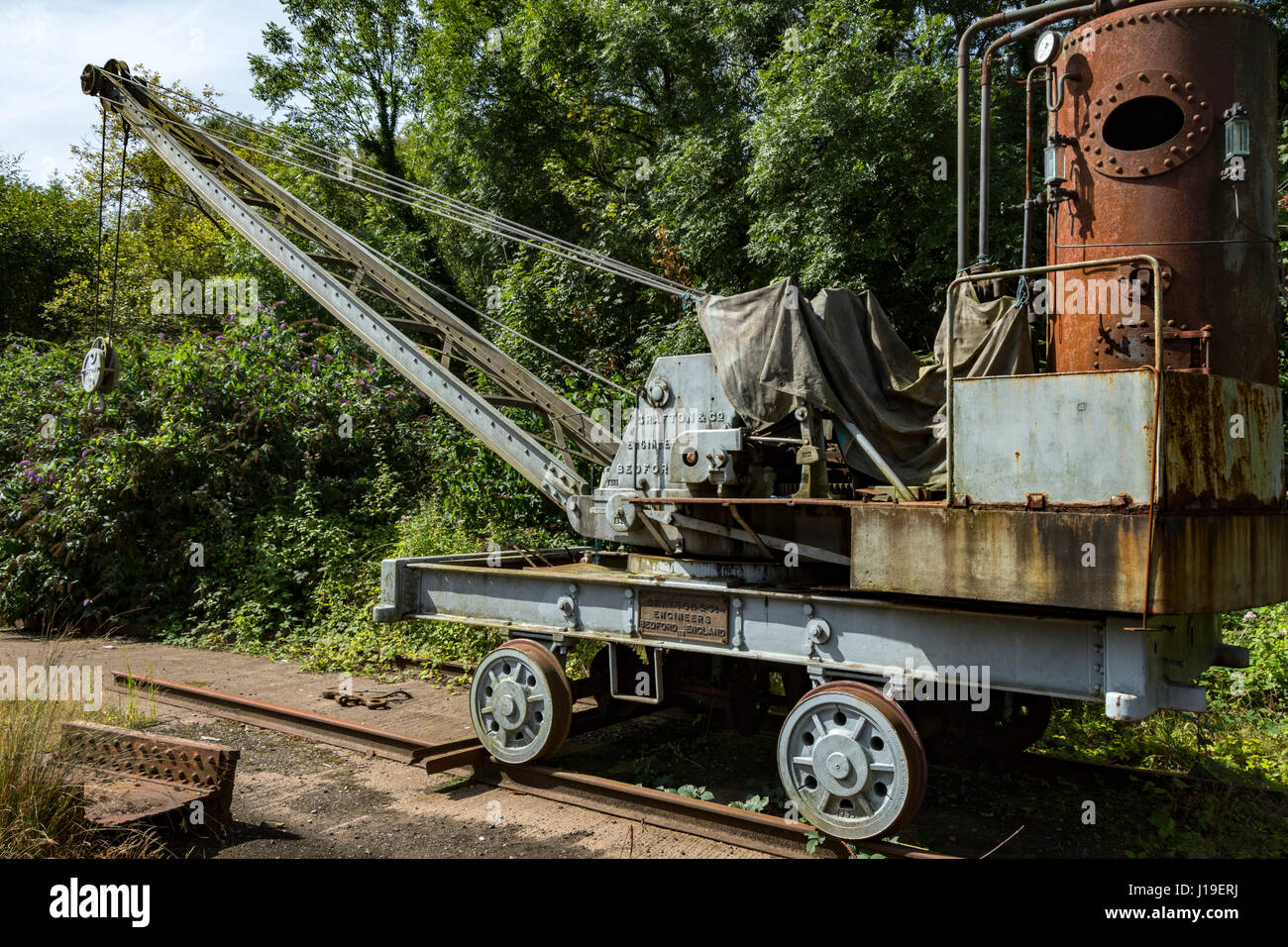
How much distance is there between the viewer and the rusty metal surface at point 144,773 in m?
5.74

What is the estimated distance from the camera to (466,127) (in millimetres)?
Result: 21219

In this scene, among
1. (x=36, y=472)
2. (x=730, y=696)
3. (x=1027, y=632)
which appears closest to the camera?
(x=1027, y=632)

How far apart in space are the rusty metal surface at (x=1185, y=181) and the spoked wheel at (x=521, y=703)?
420cm

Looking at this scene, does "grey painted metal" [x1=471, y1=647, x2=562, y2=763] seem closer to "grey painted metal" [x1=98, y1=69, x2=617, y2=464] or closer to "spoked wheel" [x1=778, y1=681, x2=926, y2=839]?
"spoked wheel" [x1=778, y1=681, x2=926, y2=839]

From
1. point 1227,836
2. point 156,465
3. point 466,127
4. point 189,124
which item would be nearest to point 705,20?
point 466,127

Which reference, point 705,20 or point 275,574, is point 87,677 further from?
point 705,20

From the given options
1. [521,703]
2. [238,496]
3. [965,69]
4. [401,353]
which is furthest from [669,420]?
[238,496]

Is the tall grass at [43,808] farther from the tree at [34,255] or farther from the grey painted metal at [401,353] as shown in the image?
the tree at [34,255]

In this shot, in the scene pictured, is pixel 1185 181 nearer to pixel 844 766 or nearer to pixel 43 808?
pixel 844 766

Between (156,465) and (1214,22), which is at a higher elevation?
(1214,22)

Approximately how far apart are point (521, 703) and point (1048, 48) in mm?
5632

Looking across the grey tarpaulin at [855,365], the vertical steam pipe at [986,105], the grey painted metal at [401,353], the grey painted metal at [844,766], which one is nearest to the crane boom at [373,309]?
the grey painted metal at [401,353]

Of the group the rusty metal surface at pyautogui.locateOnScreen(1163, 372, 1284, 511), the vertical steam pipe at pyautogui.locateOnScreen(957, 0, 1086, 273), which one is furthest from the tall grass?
the vertical steam pipe at pyautogui.locateOnScreen(957, 0, 1086, 273)

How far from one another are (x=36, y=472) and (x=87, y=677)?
5.81 meters
